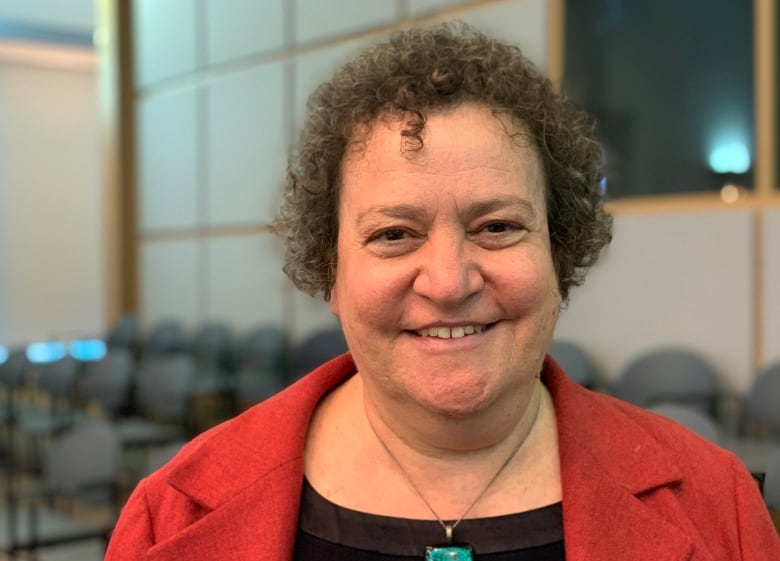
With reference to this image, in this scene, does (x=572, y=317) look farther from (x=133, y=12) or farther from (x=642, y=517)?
(x=133, y=12)

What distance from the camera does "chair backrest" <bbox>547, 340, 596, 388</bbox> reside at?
4.45 metres

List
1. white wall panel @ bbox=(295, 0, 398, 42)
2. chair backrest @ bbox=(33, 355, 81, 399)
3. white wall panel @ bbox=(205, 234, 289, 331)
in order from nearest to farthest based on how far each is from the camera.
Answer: white wall panel @ bbox=(295, 0, 398, 42)
chair backrest @ bbox=(33, 355, 81, 399)
white wall panel @ bbox=(205, 234, 289, 331)

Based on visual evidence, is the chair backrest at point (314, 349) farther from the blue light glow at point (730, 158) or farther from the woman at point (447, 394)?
the woman at point (447, 394)

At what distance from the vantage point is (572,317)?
5.09m

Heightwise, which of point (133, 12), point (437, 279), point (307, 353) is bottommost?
point (307, 353)

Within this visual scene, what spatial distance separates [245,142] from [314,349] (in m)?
2.56

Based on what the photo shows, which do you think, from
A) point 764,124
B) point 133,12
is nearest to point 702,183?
point 764,124

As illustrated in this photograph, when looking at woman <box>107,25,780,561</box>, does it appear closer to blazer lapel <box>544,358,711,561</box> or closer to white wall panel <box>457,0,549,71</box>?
blazer lapel <box>544,358,711,561</box>

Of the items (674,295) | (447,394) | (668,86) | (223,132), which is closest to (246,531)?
(447,394)

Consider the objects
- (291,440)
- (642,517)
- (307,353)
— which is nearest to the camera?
(642,517)

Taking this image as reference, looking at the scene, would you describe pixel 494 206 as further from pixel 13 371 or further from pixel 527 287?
pixel 13 371

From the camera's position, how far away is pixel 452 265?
1.06 meters

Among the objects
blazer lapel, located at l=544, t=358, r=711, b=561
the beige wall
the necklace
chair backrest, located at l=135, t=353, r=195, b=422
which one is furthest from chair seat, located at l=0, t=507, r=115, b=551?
blazer lapel, located at l=544, t=358, r=711, b=561

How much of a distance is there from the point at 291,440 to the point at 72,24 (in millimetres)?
10184
